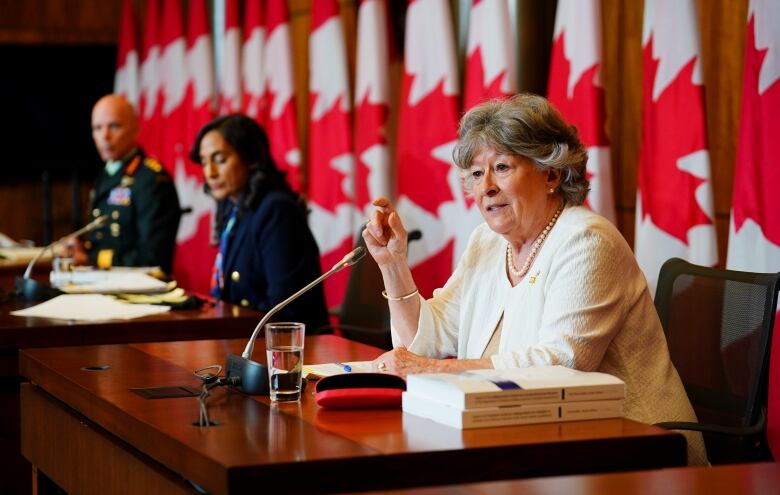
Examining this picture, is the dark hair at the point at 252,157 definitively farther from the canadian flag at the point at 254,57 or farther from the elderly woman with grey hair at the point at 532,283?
the canadian flag at the point at 254,57

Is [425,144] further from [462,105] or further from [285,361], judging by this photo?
[285,361]

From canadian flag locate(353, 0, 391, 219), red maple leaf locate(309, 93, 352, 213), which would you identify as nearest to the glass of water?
canadian flag locate(353, 0, 391, 219)

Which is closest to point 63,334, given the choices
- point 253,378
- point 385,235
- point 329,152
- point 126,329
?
point 126,329

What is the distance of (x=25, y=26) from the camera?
883 centimetres

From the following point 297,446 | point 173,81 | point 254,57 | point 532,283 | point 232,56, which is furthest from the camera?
point 173,81

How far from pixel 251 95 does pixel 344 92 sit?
1288mm

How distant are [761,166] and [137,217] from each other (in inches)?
136

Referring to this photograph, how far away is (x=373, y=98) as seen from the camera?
541 centimetres

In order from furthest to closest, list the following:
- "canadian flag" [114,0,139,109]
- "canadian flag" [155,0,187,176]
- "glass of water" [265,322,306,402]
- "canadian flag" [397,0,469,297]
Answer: "canadian flag" [114,0,139,109] < "canadian flag" [155,0,187,176] < "canadian flag" [397,0,469,297] < "glass of water" [265,322,306,402]

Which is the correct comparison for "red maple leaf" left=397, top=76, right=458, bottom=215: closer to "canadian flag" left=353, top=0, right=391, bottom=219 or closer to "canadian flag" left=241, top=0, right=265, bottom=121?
"canadian flag" left=353, top=0, right=391, bottom=219

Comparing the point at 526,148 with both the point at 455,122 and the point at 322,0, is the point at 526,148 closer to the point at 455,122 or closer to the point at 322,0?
the point at 455,122

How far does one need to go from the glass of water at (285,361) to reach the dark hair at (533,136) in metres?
0.69

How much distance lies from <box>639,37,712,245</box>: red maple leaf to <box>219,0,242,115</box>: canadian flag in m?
3.94

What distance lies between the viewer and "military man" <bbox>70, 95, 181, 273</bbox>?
5.66 metres
